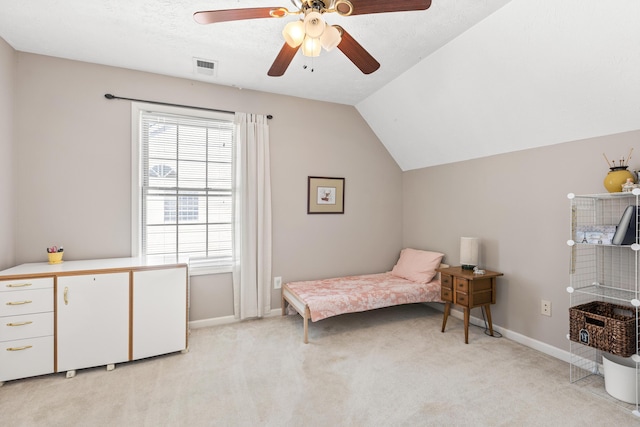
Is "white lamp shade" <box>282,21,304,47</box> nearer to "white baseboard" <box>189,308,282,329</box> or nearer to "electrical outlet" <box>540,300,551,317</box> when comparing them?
"white baseboard" <box>189,308,282,329</box>

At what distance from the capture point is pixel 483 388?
2168mm

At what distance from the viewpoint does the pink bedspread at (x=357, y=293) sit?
2.96 meters

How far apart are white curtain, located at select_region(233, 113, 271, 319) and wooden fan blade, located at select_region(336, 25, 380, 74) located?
5.78ft

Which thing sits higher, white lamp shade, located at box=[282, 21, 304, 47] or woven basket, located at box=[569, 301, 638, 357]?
white lamp shade, located at box=[282, 21, 304, 47]

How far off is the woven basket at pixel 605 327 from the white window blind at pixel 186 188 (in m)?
3.15

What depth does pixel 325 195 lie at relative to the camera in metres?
3.90

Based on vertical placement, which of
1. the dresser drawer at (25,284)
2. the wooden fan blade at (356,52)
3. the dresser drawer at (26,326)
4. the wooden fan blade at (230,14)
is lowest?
the dresser drawer at (26,326)

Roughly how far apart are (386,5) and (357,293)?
8.22 feet

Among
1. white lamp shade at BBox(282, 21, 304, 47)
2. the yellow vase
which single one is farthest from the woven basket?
white lamp shade at BBox(282, 21, 304, 47)

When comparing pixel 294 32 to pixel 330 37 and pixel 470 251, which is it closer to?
pixel 330 37

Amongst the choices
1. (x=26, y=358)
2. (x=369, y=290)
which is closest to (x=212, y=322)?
(x=26, y=358)

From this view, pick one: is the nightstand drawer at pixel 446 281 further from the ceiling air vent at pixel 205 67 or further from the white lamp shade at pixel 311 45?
the ceiling air vent at pixel 205 67

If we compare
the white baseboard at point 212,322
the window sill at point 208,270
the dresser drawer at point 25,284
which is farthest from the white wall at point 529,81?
the dresser drawer at point 25,284

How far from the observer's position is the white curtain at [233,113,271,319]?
3.40 m
